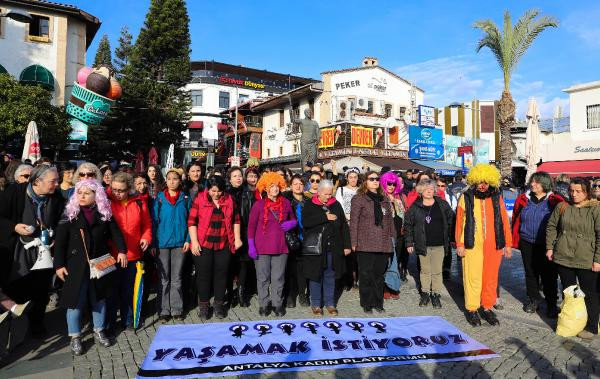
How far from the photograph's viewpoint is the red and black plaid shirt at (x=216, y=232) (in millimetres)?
5441

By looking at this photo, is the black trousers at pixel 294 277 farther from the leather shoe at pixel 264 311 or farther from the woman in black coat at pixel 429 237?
the woman in black coat at pixel 429 237

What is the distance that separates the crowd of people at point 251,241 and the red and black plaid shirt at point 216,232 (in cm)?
1

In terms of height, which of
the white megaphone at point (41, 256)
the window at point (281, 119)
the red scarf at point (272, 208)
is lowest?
the white megaphone at point (41, 256)

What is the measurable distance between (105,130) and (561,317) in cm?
2422

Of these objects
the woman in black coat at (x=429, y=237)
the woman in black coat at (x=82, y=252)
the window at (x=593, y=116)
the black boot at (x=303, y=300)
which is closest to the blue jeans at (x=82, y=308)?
the woman in black coat at (x=82, y=252)

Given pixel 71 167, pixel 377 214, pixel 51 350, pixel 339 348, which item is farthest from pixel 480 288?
pixel 71 167

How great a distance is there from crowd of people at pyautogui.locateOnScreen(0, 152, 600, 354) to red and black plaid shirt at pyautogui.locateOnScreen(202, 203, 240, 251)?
0.01 meters

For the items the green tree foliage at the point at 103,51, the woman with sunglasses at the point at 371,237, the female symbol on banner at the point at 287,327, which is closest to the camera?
the female symbol on banner at the point at 287,327

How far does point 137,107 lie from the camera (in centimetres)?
2355

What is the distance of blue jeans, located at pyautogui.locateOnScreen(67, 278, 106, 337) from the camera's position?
170 inches

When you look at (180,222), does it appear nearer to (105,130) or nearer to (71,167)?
(71,167)

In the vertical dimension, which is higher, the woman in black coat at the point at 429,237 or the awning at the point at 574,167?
the awning at the point at 574,167

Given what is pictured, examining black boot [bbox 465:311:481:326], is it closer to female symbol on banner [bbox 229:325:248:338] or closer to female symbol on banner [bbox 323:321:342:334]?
female symbol on banner [bbox 323:321:342:334]

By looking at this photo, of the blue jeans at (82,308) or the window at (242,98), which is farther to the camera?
the window at (242,98)
